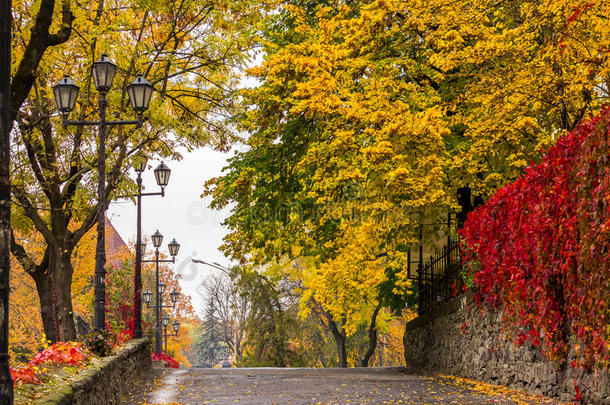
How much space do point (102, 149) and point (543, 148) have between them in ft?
26.0

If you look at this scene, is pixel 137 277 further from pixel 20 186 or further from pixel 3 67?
pixel 3 67

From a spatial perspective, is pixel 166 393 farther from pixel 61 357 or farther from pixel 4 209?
pixel 4 209

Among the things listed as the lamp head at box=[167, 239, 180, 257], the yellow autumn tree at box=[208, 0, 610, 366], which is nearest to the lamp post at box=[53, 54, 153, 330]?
the yellow autumn tree at box=[208, 0, 610, 366]

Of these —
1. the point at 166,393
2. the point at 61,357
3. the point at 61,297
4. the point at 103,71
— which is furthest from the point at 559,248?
the point at 61,297

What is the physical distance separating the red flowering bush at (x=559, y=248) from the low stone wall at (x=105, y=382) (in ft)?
16.3

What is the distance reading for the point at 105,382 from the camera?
25.7 feet

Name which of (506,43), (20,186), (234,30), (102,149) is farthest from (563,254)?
(20,186)

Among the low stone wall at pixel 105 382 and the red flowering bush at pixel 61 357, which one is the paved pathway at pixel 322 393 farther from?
the red flowering bush at pixel 61 357

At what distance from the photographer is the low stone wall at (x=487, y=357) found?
700 cm

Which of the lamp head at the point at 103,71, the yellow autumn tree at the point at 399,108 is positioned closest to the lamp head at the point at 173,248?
the yellow autumn tree at the point at 399,108

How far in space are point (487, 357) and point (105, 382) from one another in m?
6.08

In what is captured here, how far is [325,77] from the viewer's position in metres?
12.6

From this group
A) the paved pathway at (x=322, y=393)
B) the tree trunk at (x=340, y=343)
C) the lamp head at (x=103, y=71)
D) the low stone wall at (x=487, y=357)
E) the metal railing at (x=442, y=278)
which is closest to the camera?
the low stone wall at (x=487, y=357)

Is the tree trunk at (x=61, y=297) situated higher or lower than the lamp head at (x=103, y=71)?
Answer: lower
